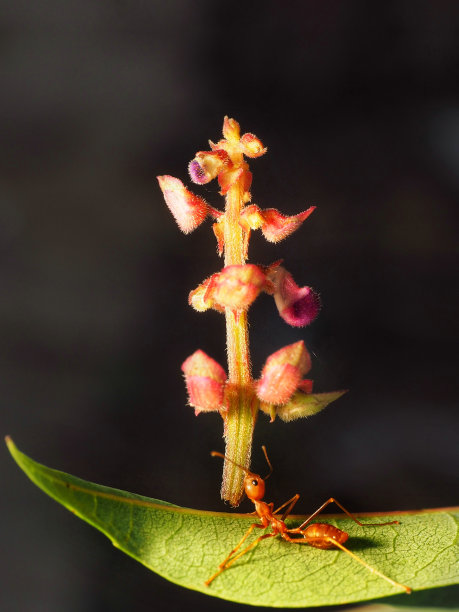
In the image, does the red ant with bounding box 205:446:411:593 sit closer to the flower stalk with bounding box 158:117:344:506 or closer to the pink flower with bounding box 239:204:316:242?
the flower stalk with bounding box 158:117:344:506

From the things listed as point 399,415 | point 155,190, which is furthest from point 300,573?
point 155,190

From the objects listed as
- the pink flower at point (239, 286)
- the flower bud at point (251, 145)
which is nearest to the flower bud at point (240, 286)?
the pink flower at point (239, 286)

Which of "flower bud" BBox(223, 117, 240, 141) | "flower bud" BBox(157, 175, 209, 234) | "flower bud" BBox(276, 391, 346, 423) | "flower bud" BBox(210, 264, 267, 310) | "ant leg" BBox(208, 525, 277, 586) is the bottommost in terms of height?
"ant leg" BBox(208, 525, 277, 586)

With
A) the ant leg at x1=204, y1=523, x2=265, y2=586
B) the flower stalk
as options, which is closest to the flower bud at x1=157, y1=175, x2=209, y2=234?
the flower stalk

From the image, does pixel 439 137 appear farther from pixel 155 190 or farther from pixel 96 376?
pixel 96 376

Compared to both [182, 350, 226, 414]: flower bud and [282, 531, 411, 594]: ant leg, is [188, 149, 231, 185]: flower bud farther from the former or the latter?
[282, 531, 411, 594]: ant leg

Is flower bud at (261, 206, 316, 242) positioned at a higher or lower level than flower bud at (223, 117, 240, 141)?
lower
